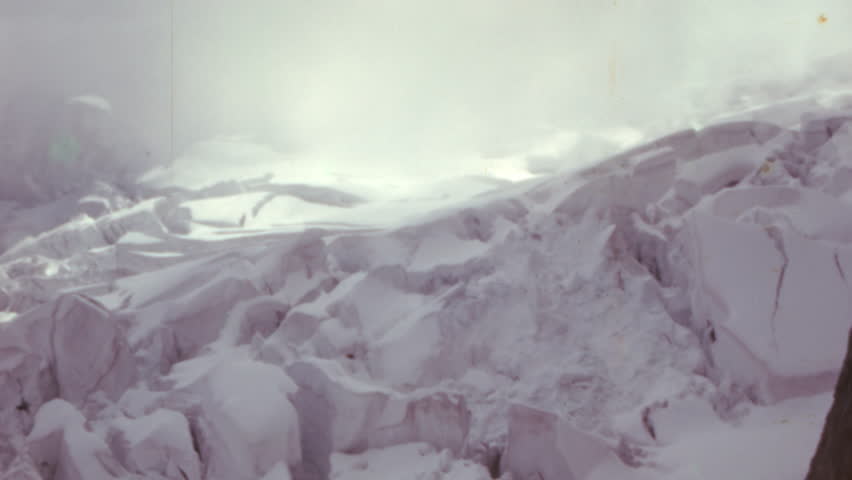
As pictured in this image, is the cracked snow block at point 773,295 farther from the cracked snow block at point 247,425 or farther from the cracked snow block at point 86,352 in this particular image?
the cracked snow block at point 86,352

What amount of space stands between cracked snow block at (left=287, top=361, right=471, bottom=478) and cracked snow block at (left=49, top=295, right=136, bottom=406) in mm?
1147

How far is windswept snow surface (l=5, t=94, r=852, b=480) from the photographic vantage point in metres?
3.21

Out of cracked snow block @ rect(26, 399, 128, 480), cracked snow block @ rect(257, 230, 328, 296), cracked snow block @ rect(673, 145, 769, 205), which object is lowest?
cracked snow block @ rect(26, 399, 128, 480)

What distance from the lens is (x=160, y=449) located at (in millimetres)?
3504

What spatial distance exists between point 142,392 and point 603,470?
8.16ft

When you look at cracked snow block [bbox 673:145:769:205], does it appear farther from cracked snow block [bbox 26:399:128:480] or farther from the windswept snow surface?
cracked snow block [bbox 26:399:128:480]

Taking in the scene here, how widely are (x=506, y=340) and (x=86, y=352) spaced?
2316mm

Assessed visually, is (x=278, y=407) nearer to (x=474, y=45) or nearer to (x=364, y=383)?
(x=364, y=383)

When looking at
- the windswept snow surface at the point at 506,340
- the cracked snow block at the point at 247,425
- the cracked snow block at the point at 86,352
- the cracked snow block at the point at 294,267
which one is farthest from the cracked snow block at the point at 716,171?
the cracked snow block at the point at 86,352

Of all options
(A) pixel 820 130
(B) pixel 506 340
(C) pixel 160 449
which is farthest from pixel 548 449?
(A) pixel 820 130

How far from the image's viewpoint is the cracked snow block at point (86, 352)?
13.5 ft

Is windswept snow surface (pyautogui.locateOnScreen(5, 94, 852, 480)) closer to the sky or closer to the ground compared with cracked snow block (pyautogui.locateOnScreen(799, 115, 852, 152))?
closer to the ground

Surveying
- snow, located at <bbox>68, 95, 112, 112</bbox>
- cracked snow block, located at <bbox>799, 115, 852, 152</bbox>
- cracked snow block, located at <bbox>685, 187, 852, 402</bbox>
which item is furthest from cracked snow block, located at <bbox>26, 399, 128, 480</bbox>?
snow, located at <bbox>68, 95, 112, 112</bbox>

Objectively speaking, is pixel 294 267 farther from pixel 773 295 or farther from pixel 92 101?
pixel 92 101
